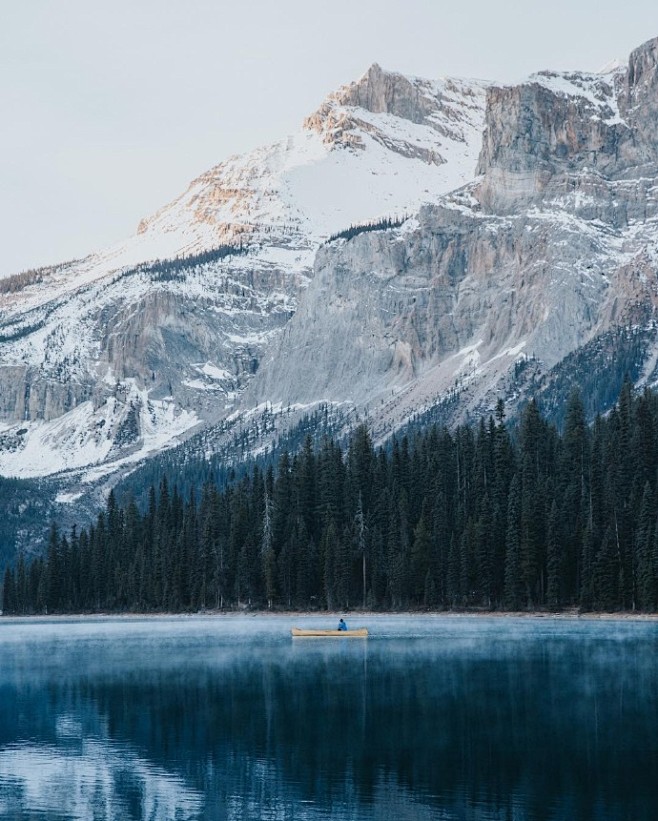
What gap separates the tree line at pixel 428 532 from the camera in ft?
400

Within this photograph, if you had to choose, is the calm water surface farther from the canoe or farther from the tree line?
the tree line

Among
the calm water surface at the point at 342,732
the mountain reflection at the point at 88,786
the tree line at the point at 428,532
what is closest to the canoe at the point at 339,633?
the calm water surface at the point at 342,732

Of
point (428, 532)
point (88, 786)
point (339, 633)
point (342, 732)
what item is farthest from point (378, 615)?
point (88, 786)

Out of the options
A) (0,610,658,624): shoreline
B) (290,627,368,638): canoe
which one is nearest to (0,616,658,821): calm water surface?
(290,627,368,638): canoe

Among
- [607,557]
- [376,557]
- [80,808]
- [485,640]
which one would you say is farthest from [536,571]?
[80,808]

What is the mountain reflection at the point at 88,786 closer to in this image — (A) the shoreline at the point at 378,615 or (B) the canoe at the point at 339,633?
(B) the canoe at the point at 339,633

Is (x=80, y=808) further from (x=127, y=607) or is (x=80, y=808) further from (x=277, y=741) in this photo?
(x=127, y=607)

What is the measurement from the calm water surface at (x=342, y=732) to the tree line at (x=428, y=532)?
3024 cm

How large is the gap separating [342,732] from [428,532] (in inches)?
3344

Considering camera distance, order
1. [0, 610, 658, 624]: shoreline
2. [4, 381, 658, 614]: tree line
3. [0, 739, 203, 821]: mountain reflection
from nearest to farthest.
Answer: [0, 739, 203, 821]: mountain reflection
[0, 610, 658, 624]: shoreline
[4, 381, 658, 614]: tree line

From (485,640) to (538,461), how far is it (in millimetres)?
56697

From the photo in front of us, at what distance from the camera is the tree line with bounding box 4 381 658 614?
12194 centimetres

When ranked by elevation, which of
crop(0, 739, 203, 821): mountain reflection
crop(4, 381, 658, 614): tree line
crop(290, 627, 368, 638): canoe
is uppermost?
crop(4, 381, 658, 614): tree line

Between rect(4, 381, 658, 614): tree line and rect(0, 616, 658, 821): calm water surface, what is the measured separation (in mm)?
30245
